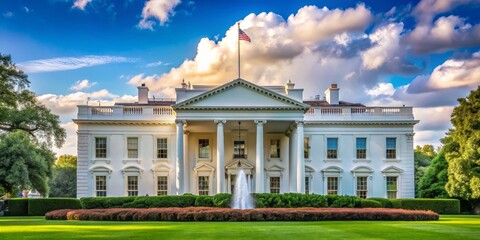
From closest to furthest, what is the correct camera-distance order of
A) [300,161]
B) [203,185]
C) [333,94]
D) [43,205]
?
1. [43,205]
2. [300,161]
3. [203,185]
4. [333,94]

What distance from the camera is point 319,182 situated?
49.0 metres

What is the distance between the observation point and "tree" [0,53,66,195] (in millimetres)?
33562

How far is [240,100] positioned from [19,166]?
16528 millimetres

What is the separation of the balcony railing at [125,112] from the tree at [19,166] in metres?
6.06

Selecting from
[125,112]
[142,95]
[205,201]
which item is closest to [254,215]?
[205,201]

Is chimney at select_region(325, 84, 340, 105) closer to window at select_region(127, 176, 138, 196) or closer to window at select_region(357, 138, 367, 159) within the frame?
window at select_region(357, 138, 367, 159)

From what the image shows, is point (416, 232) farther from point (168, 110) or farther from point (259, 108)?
point (168, 110)

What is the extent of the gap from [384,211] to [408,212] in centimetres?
123

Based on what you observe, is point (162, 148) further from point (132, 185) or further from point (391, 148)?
point (391, 148)

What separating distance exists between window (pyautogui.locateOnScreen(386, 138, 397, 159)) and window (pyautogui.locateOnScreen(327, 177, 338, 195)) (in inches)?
198

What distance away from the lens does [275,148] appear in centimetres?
4959

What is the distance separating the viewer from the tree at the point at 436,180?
4791cm

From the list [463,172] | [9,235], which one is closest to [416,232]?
[9,235]

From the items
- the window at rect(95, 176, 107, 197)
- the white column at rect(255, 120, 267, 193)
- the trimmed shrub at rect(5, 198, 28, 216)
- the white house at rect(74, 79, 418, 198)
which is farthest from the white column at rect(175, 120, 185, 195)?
the trimmed shrub at rect(5, 198, 28, 216)
